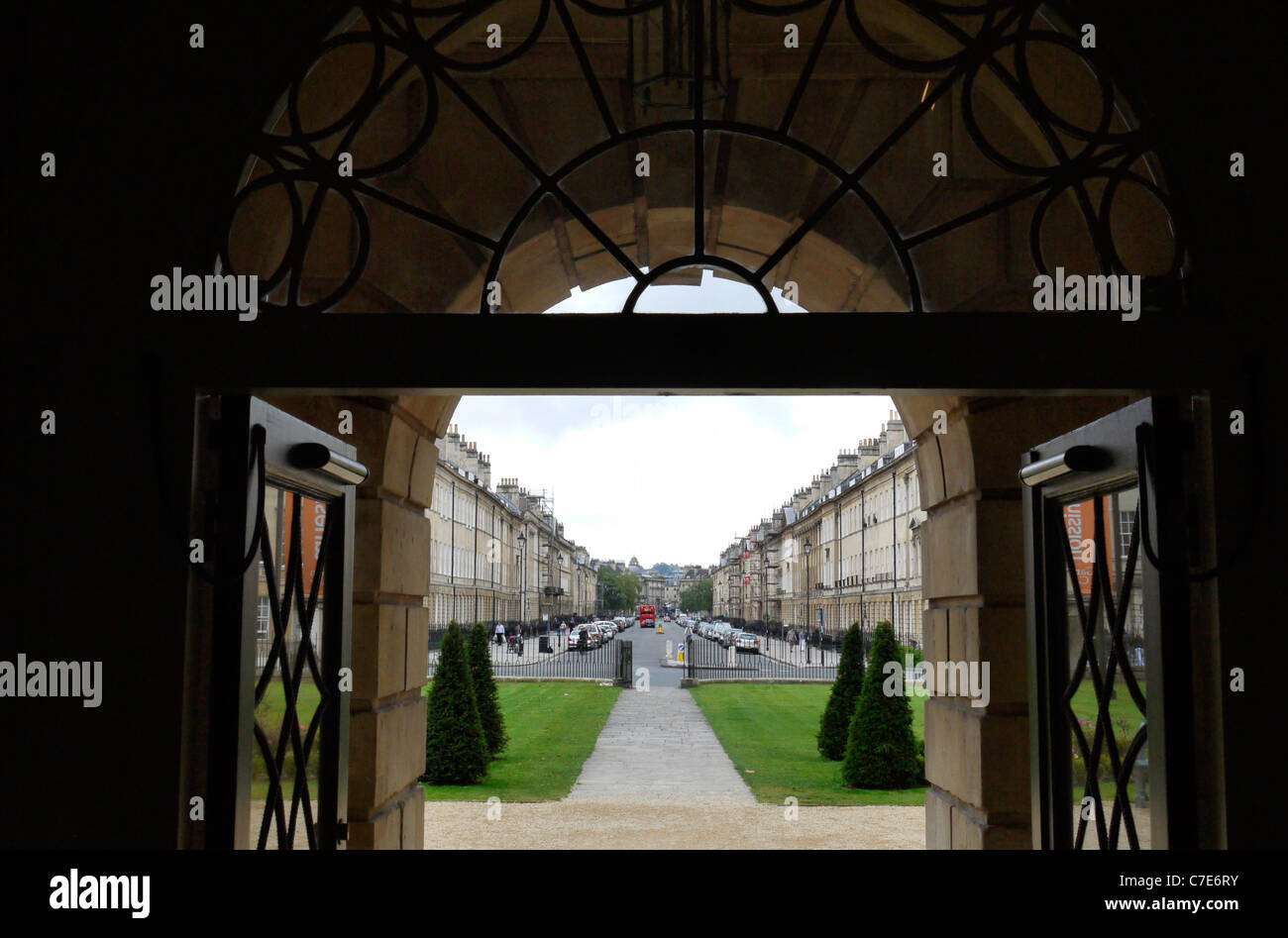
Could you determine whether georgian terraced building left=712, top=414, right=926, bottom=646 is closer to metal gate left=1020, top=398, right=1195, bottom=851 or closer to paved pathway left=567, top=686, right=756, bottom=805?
paved pathway left=567, top=686, right=756, bottom=805

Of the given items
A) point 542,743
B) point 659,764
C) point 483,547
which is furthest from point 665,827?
point 483,547

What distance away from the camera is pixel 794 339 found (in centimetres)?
329

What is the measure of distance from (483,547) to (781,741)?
36090 millimetres

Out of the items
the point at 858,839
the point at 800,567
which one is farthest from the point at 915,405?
the point at 800,567

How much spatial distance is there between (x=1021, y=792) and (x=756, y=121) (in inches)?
137

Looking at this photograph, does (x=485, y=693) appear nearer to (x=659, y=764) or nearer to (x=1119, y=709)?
(x=659, y=764)

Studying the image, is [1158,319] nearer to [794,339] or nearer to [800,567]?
[794,339]

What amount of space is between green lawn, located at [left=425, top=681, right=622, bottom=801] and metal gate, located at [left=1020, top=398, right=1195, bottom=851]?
1154 cm

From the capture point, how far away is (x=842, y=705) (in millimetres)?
19109

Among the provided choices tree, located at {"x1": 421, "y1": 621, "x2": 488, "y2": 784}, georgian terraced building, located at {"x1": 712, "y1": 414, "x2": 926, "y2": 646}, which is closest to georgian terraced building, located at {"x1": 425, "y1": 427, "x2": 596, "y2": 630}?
tree, located at {"x1": 421, "y1": 621, "x2": 488, "y2": 784}

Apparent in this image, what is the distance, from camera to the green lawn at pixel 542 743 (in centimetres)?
Answer: 1559

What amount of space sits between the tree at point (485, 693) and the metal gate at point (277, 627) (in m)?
13.7

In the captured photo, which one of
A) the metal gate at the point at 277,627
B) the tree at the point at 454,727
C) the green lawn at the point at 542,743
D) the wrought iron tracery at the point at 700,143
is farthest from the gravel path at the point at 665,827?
the wrought iron tracery at the point at 700,143
